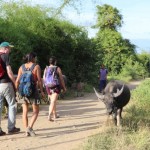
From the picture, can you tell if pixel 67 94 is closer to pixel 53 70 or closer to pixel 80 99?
pixel 80 99

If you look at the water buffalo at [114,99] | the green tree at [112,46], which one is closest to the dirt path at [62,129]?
the water buffalo at [114,99]

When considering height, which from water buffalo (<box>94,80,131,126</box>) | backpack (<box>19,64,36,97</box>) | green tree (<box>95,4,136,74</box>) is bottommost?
water buffalo (<box>94,80,131,126</box>)

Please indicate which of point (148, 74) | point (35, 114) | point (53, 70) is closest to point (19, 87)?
point (35, 114)

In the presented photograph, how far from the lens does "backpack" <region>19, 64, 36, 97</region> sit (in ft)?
29.1

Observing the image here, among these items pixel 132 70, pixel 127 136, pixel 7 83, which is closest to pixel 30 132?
pixel 7 83

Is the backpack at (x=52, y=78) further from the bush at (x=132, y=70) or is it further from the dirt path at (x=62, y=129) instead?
the bush at (x=132, y=70)

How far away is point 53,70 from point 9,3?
8004 mm

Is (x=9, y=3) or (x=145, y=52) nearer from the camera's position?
(x=9, y=3)

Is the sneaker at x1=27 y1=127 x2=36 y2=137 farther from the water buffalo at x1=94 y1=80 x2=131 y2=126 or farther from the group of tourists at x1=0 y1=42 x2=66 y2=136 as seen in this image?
the water buffalo at x1=94 y1=80 x2=131 y2=126

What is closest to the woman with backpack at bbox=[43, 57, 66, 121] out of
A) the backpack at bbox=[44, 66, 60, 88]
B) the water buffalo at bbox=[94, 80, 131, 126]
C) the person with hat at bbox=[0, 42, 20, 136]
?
the backpack at bbox=[44, 66, 60, 88]

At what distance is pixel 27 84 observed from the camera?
350 inches

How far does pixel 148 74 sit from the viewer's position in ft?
133

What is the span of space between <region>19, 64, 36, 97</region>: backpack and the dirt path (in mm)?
1008

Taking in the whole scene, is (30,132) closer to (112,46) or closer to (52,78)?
(52,78)
